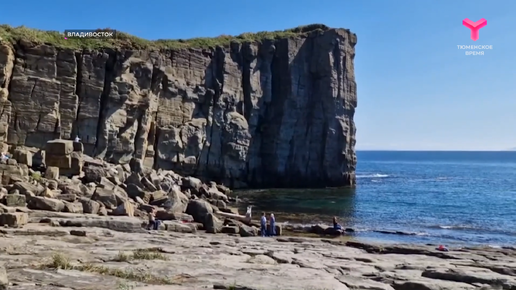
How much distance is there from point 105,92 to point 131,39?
800 cm

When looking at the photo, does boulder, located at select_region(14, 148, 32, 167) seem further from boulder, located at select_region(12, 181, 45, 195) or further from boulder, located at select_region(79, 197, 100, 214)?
boulder, located at select_region(79, 197, 100, 214)

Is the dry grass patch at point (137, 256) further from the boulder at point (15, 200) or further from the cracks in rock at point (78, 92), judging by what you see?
the cracks in rock at point (78, 92)

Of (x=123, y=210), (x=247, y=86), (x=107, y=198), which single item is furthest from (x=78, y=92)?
(x=123, y=210)

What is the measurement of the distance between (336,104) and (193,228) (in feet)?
151

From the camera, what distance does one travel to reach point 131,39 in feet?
181

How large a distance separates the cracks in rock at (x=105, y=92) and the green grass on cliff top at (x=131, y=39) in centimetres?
156

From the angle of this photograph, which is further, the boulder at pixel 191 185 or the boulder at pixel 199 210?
the boulder at pixel 191 185

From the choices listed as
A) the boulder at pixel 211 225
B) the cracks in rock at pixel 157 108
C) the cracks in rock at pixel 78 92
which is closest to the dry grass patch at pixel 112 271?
the boulder at pixel 211 225

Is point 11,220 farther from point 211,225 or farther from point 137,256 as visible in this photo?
point 211,225

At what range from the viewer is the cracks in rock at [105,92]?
49531 mm

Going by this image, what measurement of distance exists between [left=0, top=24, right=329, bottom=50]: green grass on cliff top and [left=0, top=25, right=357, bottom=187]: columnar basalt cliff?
1.90 feet

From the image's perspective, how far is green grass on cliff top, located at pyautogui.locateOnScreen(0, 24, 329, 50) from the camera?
154ft

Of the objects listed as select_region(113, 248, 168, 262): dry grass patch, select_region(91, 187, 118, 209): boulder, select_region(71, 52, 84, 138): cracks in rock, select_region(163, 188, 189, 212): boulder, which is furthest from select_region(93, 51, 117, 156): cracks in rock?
select_region(113, 248, 168, 262): dry grass patch

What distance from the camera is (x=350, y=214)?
4169cm
